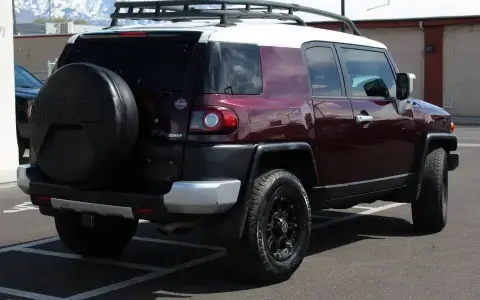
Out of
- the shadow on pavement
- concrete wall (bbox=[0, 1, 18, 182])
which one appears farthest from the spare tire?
concrete wall (bbox=[0, 1, 18, 182])

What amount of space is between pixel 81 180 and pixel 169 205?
2.32 feet

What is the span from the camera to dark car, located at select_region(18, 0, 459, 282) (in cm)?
551

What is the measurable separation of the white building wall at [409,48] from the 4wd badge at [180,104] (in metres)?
29.3

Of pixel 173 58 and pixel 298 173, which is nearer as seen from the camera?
pixel 173 58

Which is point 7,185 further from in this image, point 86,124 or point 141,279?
point 86,124

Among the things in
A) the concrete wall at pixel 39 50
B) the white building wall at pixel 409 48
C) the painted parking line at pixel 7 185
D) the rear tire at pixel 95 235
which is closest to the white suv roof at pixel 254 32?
the rear tire at pixel 95 235

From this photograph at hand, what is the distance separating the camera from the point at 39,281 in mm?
6203

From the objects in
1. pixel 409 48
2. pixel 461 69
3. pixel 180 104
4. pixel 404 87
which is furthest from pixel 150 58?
pixel 409 48

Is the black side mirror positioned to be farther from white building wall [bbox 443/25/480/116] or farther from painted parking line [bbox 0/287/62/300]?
white building wall [bbox 443/25/480/116]

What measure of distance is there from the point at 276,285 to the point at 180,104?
1.63 metres

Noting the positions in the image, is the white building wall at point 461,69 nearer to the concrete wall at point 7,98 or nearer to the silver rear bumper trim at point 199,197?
the concrete wall at point 7,98

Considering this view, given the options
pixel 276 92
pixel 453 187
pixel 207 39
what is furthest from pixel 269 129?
pixel 453 187

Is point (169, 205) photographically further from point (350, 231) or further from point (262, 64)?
point (350, 231)

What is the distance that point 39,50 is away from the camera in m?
44.8
